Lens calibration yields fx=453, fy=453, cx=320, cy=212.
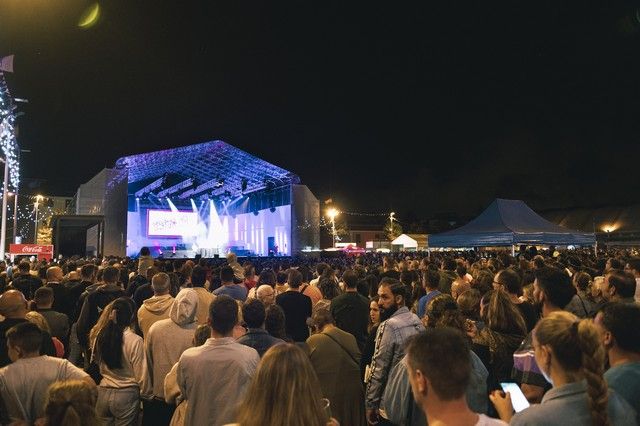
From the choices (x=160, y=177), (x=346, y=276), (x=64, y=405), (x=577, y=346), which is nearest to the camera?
(x=577, y=346)

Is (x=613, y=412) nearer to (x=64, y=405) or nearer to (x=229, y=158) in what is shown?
(x=64, y=405)

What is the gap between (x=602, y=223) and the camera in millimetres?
45469

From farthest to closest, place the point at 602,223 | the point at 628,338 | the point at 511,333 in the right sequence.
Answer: the point at 602,223
the point at 511,333
the point at 628,338

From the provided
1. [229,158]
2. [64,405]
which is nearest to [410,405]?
[64,405]

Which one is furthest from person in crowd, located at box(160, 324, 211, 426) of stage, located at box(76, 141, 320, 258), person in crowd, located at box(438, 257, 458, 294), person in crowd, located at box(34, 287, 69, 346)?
stage, located at box(76, 141, 320, 258)

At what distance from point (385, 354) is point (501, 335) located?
3.06ft

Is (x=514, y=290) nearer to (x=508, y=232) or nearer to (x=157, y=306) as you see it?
(x=157, y=306)

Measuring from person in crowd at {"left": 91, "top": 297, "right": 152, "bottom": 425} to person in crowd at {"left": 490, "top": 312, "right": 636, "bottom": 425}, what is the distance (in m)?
2.95

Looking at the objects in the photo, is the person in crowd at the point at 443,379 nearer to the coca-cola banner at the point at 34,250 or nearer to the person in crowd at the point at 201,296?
the person in crowd at the point at 201,296

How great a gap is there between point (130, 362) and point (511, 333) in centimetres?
312

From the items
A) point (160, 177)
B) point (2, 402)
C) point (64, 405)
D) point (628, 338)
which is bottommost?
point (2, 402)

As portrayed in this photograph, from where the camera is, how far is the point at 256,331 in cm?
354

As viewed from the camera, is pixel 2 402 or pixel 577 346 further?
pixel 2 402

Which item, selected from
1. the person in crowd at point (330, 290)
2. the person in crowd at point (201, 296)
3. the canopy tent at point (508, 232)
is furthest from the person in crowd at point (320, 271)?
the canopy tent at point (508, 232)
